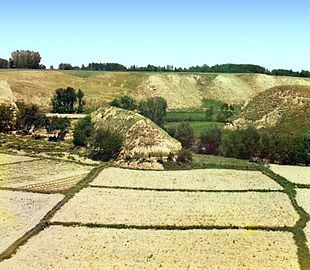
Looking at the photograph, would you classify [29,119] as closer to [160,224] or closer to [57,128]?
[57,128]

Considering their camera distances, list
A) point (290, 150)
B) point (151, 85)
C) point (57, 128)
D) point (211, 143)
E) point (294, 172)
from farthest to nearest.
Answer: point (151, 85), point (57, 128), point (211, 143), point (290, 150), point (294, 172)

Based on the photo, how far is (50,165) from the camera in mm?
51281

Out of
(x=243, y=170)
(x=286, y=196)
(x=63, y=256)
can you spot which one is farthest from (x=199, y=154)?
(x=63, y=256)

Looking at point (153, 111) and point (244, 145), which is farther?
point (153, 111)

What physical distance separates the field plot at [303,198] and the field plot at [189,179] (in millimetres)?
2528

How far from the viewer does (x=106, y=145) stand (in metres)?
56.0

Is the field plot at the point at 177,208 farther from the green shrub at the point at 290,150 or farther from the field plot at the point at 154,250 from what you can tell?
the green shrub at the point at 290,150

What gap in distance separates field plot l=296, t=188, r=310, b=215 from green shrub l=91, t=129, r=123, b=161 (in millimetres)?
28782

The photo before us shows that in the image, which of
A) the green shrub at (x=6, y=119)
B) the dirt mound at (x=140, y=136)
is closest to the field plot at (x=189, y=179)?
the dirt mound at (x=140, y=136)

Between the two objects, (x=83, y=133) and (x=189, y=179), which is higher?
(x=83, y=133)

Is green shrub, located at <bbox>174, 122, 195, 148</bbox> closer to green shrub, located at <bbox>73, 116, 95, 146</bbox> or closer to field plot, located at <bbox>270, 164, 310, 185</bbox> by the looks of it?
field plot, located at <bbox>270, 164, 310, 185</bbox>

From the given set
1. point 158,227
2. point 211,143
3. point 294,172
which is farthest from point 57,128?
point 294,172

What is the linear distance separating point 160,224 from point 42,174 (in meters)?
21.6

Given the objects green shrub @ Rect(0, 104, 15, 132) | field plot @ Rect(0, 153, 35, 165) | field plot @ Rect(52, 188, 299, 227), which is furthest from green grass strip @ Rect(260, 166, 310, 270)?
green shrub @ Rect(0, 104, 15, 132)
